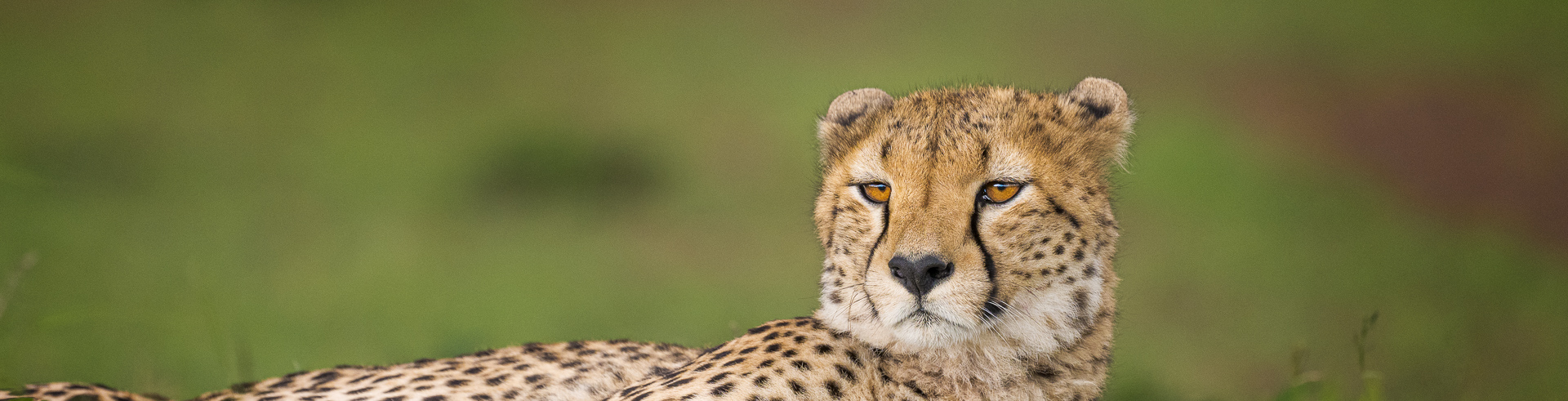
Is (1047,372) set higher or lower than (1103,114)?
lower

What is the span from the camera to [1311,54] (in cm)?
296

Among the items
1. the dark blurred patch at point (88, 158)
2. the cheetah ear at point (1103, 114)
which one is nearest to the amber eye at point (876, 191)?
the cheetah ear at point (1103, 114)

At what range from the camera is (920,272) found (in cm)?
126

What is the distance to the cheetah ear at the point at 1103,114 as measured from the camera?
1.52 metres

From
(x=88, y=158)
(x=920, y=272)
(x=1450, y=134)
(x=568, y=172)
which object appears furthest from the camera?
(x=568, y=172)

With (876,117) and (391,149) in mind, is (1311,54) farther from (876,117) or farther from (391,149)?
(391,149)

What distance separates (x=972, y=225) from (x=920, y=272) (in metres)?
0.12

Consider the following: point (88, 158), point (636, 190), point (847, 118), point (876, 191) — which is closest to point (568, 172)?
point (636, 190)

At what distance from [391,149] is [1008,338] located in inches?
111

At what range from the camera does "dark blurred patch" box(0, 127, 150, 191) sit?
10.2ft

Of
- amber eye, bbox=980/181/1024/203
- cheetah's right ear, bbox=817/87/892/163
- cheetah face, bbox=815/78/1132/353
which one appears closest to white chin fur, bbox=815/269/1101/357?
cheetah face, bbox=815/78/1132/353

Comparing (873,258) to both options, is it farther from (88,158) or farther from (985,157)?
(88,158)

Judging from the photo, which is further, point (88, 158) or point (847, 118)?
point (88, 158)

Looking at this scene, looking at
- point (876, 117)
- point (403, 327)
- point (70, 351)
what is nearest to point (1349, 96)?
point (876, 117)
